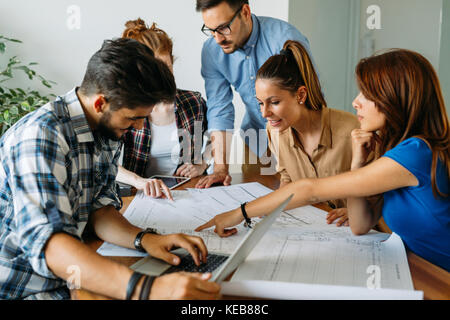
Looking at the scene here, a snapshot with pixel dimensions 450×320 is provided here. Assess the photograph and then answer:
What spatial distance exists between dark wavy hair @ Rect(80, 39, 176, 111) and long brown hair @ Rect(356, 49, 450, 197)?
56cm

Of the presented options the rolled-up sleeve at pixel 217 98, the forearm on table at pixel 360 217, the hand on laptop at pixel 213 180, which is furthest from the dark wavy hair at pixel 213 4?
the forearm on table at pixel 360 217

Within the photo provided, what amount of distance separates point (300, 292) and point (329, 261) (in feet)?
0.55

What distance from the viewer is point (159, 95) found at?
3.26 ft

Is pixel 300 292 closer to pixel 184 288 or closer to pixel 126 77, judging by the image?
pixel 184 288

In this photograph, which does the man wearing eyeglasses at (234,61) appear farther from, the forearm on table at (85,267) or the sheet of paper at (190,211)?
the forearm on table at (85,267)

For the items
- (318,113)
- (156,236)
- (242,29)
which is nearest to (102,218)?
(156,236)

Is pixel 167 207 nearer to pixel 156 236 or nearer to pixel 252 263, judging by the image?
pixel 156 236

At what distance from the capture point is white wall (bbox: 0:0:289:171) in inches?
110

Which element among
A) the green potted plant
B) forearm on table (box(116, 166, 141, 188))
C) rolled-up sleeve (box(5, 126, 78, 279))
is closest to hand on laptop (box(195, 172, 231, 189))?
forearm on table (box(116, 166, 141, 188))

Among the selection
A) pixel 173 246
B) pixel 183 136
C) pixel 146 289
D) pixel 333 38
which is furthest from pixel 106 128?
pixel 333 38

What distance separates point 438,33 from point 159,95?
2.26 meters

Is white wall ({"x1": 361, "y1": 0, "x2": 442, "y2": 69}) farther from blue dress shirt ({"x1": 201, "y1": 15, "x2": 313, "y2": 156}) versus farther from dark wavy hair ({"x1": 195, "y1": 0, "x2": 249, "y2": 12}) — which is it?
dark wavy hair ({"x1": 195, "y1": 0, "x2": 249, "y2": 12})

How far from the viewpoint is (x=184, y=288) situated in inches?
27.8

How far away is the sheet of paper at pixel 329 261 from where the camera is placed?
31.7 inches
